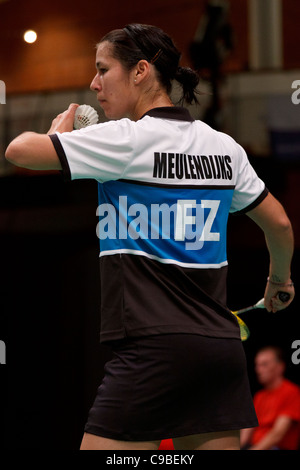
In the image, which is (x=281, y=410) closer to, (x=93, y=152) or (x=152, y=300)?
(x=152, y=300)

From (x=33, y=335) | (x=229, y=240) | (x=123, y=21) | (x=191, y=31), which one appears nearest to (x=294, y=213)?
(x=229, y=240)

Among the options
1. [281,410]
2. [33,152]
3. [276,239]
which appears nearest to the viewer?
[33,152]

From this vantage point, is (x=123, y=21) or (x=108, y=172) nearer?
(x=108, y=172)

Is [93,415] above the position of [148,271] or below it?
below

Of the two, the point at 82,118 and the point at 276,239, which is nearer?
the point at 82,118

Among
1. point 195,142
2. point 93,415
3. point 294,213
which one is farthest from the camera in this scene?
point 294,213

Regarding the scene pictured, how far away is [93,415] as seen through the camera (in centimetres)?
171

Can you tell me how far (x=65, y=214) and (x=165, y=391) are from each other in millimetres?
4764

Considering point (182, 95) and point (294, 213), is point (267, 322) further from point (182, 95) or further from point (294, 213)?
point (182, 95)

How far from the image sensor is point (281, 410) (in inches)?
199

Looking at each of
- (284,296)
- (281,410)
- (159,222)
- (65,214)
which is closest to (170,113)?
(159,222)

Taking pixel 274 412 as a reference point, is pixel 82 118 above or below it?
above

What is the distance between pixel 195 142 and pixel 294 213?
4.04 metres

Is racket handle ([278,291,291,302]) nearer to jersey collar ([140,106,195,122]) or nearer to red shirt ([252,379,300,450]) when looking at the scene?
jersey collar ([140,106,195,122])
